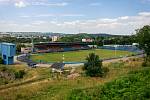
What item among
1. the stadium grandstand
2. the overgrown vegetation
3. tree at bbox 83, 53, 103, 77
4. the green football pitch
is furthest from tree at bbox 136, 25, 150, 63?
the stadium grandstand

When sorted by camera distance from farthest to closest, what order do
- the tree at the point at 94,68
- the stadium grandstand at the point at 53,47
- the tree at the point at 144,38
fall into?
the stadium grandstand at the point at 53,47 → the tree at the point at 144,38 → the tree at the point at 94,68

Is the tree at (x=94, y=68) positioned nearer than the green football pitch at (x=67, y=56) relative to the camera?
Yes

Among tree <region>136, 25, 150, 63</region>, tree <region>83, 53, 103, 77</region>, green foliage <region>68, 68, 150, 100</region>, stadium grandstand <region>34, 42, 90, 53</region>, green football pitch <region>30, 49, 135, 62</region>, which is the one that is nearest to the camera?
green foliage <region>68, 68, 150, 100</region>

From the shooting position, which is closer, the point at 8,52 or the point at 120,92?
the point at 120,92

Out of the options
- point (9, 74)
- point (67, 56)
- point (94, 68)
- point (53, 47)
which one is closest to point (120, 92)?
point (94, 68)

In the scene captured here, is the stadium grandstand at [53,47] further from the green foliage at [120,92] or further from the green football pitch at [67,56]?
the green foliage at [120,92]

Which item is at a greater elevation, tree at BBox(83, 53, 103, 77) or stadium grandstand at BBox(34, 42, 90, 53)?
tree at BBox(83, 53, 103, 77)

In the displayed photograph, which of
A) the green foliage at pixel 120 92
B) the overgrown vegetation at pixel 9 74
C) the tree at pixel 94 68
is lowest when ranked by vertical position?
the overgrown vegetation at pixel 9 74

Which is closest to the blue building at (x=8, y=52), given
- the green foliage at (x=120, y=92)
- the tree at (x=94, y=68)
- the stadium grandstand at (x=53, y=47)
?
the tree at (x=94, y=68)

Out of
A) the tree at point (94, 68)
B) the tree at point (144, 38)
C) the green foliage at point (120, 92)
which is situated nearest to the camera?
the green foliage at point (120, 92)

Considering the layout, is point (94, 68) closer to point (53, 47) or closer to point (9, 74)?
point (9, 74)

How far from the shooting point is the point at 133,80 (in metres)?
20.4

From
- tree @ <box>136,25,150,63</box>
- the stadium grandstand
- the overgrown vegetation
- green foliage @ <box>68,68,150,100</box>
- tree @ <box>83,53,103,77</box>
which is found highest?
tree @ <box>136,25,150,63</box>

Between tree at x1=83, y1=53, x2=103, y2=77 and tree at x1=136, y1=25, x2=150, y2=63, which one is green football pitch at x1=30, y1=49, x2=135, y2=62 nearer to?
tree at x1=136, y1=25, x2=150, y2=63
